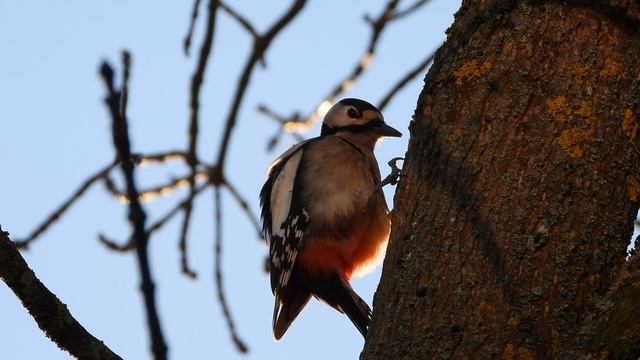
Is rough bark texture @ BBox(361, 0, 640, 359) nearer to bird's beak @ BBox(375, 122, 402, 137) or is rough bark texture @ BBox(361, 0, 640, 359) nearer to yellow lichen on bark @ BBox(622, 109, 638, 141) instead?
yellow lichen on bark @ BBox(622, 109, 638, 141)

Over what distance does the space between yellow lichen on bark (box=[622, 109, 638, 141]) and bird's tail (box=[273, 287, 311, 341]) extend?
8.57 feet

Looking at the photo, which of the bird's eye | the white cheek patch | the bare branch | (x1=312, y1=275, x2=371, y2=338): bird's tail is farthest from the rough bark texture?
the bird's eye

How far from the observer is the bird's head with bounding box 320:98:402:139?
5.32 metres

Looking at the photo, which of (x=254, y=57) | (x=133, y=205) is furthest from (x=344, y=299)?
(x=133, y=205)

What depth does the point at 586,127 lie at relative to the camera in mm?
2453

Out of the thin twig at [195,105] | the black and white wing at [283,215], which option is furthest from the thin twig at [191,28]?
the black and white wing at [283,215]

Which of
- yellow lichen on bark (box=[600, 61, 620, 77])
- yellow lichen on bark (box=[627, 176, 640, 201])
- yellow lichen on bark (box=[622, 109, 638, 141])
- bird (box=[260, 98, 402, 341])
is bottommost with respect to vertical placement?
yellow lichen on bark (box=[627, 176, 640, 201])

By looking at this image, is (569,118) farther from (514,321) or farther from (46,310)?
(46,310)

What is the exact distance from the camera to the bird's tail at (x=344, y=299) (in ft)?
14.8

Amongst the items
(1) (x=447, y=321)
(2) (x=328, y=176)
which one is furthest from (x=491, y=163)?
(2) (x=328, y=176)

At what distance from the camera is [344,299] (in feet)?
15.4

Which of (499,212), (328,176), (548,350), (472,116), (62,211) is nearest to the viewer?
(548,350)

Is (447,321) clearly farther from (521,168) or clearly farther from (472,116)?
(472,116)

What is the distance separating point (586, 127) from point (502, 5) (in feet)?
1.57
